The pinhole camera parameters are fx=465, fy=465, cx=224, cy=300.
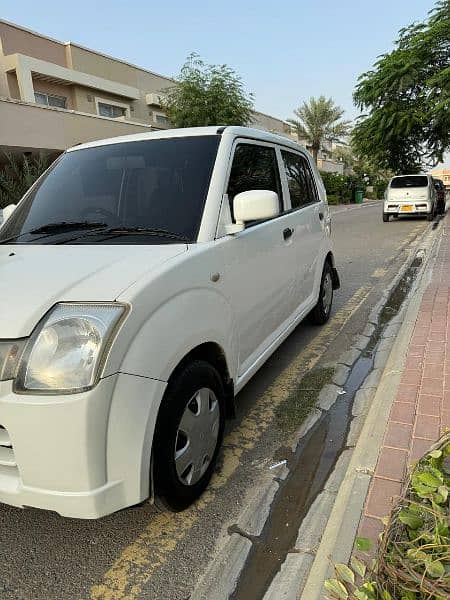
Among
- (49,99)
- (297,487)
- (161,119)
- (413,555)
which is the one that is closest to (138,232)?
(297,487)

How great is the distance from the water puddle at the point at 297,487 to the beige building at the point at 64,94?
12.8 meters

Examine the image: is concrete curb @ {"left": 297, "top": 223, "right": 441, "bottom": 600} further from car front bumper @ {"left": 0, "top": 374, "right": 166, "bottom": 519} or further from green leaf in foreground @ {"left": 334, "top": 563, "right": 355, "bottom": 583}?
car front bumper @ {"left": 0, "top": 374, "right": 166, "bottom": 519}

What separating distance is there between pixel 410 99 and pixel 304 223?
17674 mm

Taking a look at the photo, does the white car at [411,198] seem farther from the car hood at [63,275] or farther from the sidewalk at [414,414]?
the car hood at [63,275]

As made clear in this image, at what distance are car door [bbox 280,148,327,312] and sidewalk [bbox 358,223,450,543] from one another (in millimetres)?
1073

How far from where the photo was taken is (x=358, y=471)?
8.24 ft

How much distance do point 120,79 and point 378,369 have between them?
2285 centimetres

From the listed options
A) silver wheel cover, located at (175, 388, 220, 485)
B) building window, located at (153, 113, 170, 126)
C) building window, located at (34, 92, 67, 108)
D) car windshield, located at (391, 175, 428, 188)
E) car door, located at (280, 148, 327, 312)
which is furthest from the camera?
building window, located at (153, 113, 170, 126)

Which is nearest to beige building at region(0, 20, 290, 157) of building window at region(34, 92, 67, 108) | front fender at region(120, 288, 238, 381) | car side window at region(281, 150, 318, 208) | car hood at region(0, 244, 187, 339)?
building window at region(34, 92, 67, 108)

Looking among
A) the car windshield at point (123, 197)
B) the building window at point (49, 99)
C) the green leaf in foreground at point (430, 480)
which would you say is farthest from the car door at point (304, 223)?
the building window at point (49, 99)

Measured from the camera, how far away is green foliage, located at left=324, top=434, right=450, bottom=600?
4.59 feet

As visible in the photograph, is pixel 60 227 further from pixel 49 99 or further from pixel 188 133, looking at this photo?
pixel 49 99

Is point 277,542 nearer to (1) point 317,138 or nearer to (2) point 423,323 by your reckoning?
(2) point 423,323

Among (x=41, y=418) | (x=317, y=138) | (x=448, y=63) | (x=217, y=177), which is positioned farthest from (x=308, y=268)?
(x=317, y=138)
